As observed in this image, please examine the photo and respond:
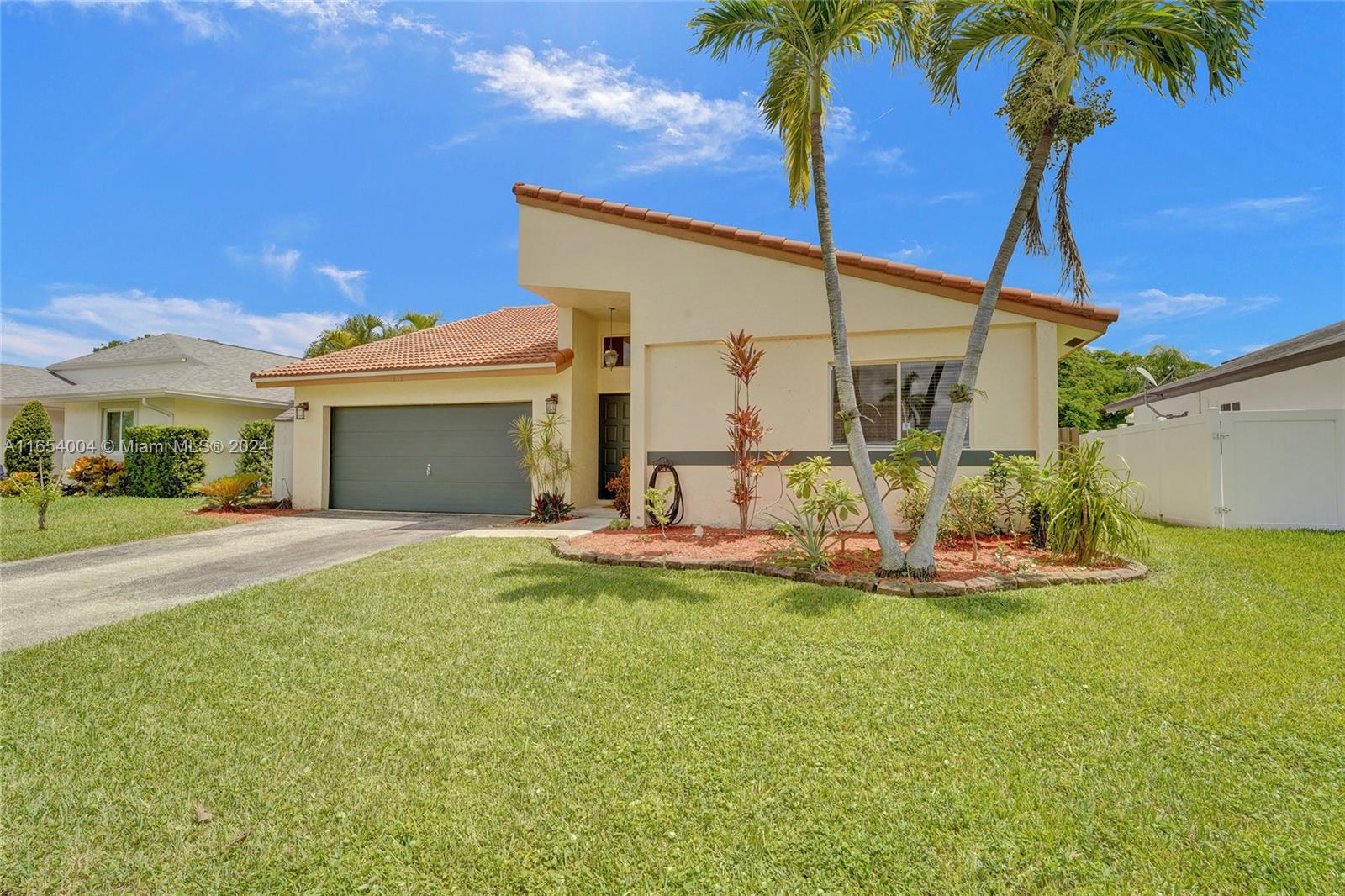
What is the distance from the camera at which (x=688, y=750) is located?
8.77 feet

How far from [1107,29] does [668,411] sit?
6.80 metres

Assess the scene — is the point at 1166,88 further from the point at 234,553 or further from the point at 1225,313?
the point at 1225,313

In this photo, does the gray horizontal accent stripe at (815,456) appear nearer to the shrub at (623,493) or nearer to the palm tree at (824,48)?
the shrub at (623,493)

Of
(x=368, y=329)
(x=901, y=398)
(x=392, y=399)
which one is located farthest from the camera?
(x=368, y=329)

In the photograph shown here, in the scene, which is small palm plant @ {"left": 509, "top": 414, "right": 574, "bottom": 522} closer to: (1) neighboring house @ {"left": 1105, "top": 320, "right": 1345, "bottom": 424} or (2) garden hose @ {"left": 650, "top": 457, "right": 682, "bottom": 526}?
(2) garden hose @ {"left": 650, "top": 457, "right": 682, "bottom": 526}

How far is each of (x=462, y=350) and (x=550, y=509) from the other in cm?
451

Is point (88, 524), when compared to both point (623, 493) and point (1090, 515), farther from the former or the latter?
point (1090, 515)

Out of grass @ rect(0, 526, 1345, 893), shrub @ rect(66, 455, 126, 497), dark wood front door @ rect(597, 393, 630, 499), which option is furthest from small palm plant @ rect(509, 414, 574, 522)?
shrub @ rect(66, 455, 126, 497)

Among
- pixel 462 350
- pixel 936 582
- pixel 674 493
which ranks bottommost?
pixel 936 582

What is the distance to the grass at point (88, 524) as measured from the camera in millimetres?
8281

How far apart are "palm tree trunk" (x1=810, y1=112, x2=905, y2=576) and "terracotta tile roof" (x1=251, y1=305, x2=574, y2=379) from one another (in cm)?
598

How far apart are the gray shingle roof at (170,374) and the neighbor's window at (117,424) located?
797mm

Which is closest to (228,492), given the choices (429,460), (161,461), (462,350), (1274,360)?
(429,460)

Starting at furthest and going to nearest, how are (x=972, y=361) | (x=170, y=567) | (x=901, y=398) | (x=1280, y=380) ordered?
(x=1280, y=380) < (x=901, y=398) < (x=170, y=567) < (x=972, y=361)
